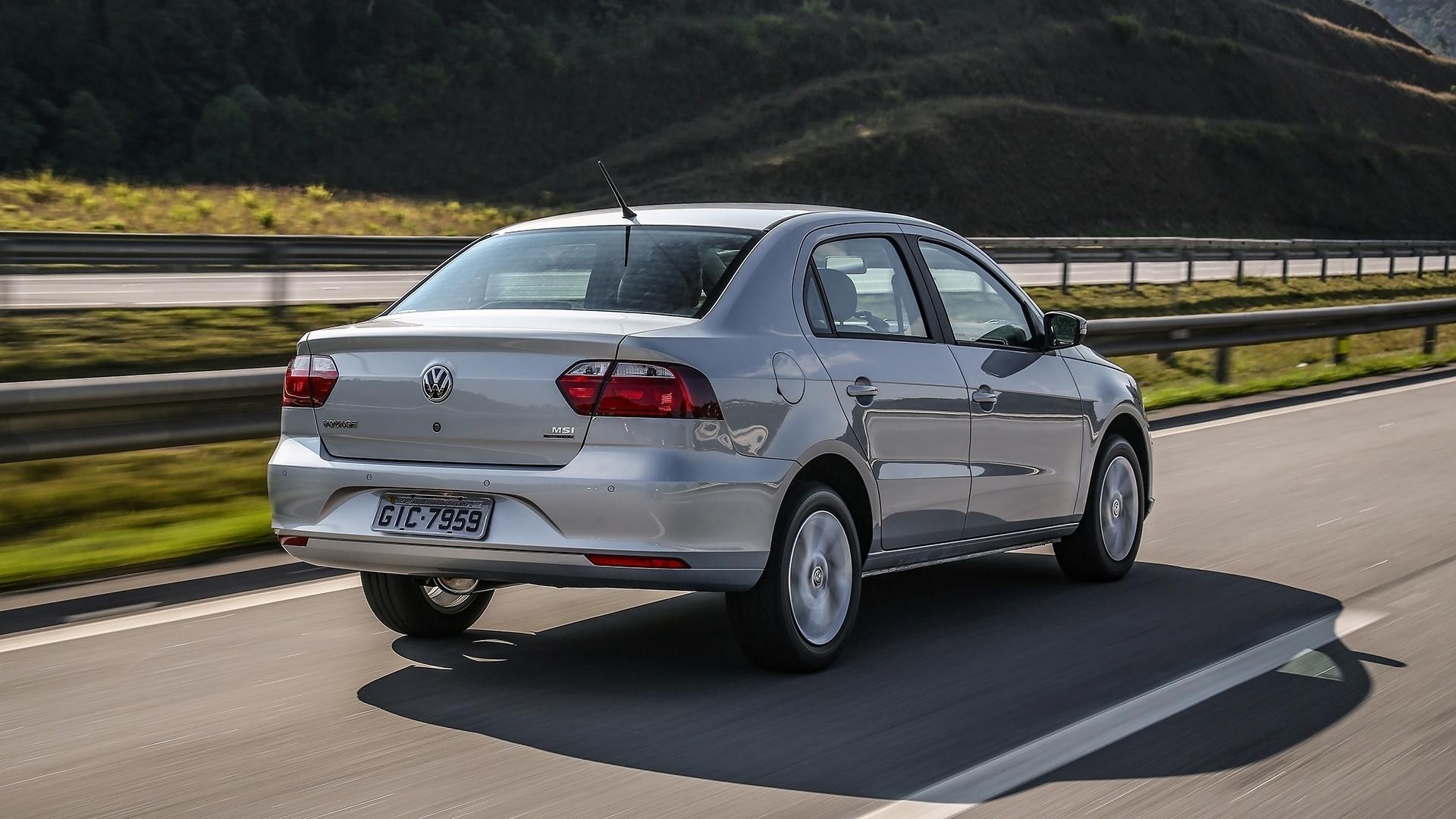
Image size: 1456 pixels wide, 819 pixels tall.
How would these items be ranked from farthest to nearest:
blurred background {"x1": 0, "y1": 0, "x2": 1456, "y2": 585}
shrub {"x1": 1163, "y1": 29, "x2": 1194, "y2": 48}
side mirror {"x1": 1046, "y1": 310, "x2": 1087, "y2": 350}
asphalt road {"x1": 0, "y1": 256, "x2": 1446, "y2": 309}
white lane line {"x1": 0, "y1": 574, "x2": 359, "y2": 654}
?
shrub {"x1": 1163, "y1": 29, "x2": 1194, "y2": 48} → blurred background {"x1": 0, "y1": 0, "x2": 1456, "y2": 585} → asphalt road {"x1": 0, "y1": 256, "x2": 1446, "y2": 309} → side mirror {"x1": 1046, "y1": 310, "x2": 1087, "y2": 350} → white lane line {"x1": 0, "y1": 574, "x2": 359, "y2": 654}

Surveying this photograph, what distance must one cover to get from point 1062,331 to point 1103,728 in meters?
2.49

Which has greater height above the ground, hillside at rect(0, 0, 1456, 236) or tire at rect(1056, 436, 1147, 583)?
hillside at rect(0, 0, 1456, 236)

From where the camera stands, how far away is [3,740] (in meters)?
4.88

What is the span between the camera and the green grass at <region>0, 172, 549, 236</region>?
30.3 metres

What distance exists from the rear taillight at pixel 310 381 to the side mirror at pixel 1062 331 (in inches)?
122

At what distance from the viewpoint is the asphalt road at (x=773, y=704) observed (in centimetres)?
446

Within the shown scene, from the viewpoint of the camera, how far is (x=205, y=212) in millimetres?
33750

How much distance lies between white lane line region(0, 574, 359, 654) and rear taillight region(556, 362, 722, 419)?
2.26 meters

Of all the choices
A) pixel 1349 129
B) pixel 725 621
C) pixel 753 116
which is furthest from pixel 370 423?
pixel 1349 129

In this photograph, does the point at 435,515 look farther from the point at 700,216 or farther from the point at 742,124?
the point at 742,124

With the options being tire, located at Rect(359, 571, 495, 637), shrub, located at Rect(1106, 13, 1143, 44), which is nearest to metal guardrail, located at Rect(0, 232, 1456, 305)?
tire, located at Rect(359, 571, 495, 637)

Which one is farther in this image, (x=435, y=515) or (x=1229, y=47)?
(x=1229, y=47)

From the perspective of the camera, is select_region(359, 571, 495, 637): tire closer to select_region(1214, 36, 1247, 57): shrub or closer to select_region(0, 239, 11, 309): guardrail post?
select_region(0, 239, 11, 309): guardrail post

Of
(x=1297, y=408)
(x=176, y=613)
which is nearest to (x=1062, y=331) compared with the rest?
(x=176, y=613)
